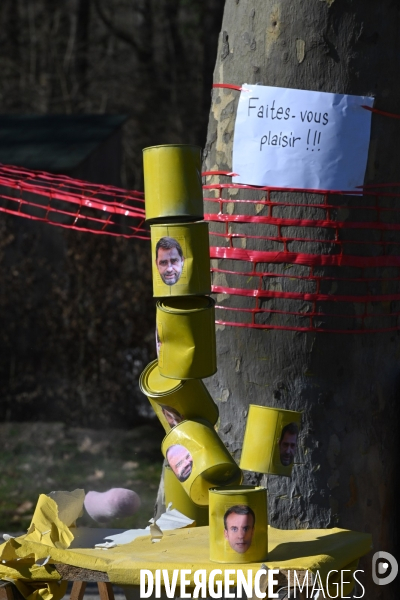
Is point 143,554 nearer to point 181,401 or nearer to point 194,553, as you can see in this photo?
point 194,553

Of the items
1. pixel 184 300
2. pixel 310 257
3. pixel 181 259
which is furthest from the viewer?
pixel 310 257

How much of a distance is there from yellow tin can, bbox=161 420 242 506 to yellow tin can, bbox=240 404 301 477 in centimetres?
8

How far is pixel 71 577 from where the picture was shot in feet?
7.81

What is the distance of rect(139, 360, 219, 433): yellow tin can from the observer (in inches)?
105

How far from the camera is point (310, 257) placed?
111 inches

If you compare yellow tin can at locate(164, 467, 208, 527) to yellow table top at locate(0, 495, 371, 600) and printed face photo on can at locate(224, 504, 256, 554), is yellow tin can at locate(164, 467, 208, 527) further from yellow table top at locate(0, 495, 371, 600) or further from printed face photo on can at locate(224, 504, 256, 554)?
printed face photo on can at locate(224, 504, 256, 554)

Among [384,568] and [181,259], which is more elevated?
[181,259]

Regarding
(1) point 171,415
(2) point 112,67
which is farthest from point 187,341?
(2) point 112,67

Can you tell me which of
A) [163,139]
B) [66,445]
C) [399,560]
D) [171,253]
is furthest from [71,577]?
[163,139]

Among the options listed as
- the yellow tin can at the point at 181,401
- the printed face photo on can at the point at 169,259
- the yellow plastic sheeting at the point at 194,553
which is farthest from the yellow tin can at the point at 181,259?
the yellow plastic sheeting at the point at 194,553

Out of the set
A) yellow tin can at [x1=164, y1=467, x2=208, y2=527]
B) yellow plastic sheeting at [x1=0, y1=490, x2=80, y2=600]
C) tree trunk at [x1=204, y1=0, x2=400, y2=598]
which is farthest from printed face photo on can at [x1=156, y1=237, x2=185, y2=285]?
yellow plastic sheeting at [x1=0, y1=490, x2=80, y2=600]

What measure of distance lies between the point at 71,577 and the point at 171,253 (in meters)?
0.88

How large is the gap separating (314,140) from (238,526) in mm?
1190

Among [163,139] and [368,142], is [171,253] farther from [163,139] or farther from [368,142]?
[163,139]
